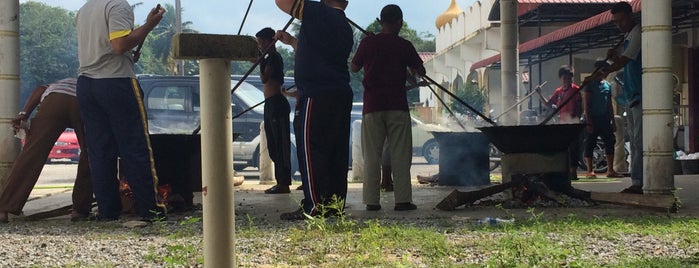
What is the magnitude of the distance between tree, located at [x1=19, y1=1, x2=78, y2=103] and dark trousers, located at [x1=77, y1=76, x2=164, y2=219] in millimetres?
20925

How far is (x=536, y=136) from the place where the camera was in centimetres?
791

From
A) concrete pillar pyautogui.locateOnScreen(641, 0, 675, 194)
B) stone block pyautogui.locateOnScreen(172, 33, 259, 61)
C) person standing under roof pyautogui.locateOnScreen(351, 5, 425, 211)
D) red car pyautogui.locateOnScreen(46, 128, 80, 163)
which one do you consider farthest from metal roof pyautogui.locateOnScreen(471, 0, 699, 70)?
red car pyautogui.locateOnScreen(46, 128, 80, 163)

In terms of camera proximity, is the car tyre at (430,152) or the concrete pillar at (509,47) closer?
the concrete pillar at (509,47)

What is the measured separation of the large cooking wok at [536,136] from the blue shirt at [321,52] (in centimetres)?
157

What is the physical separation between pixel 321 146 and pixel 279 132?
3.02m

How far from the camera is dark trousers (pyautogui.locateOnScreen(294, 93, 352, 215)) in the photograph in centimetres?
710

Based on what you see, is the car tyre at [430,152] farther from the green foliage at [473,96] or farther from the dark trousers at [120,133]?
the dark trousers at [120,133]

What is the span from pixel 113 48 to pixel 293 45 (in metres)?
1.58

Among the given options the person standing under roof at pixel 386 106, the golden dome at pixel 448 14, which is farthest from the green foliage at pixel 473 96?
the person standing under roof at pixel 386 106

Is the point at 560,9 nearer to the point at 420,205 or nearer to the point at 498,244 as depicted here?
the point at 420,205

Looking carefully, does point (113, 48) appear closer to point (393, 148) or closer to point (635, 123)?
point (393, 148)

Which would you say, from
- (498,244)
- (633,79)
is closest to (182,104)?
(633,79)

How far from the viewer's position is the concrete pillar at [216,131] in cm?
314

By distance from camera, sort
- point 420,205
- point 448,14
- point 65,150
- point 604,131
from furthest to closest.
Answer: point 448,14 < point 65,150 < point 604,131 < point 420,205
